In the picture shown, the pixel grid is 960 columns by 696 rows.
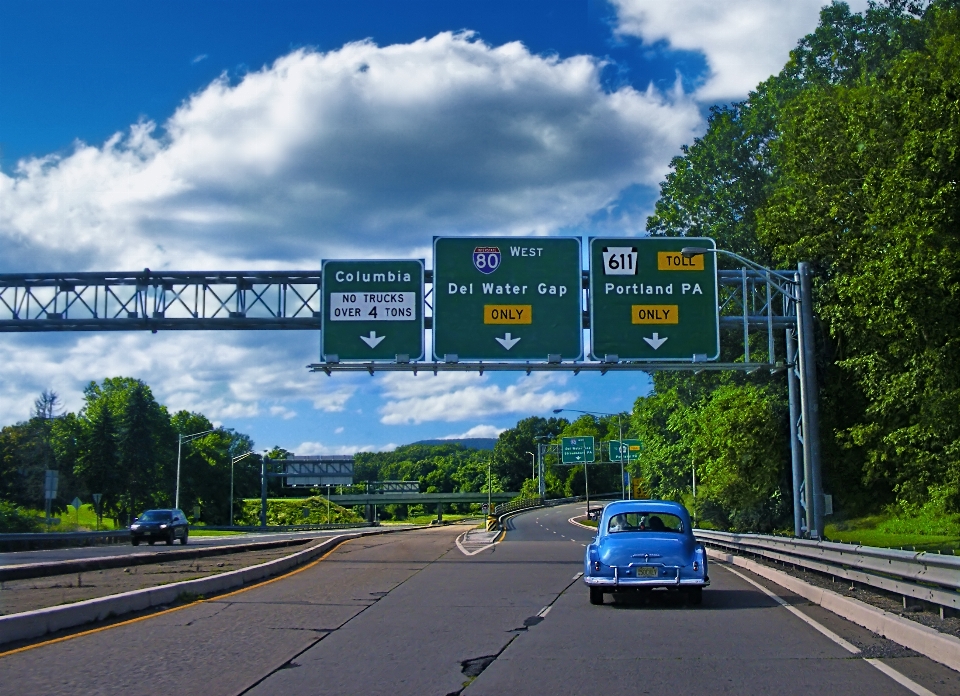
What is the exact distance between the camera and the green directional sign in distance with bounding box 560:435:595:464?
90.0 meters

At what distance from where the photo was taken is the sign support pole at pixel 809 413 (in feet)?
83.5

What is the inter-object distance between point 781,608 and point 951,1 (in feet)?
127

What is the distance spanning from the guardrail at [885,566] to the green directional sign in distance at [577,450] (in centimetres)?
6730

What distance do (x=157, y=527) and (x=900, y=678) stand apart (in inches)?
1401

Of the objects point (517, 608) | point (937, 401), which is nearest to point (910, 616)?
point (517, 608)

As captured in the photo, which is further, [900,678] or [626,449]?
[626,449]

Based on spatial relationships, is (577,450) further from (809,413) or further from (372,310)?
(809,413)

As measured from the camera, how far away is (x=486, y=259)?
28.6 meters

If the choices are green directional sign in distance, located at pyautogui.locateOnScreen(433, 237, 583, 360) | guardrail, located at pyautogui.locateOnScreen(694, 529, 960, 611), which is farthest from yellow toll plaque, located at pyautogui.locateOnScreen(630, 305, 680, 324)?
guardrail, located at pyautogui.locateOnScreen(694, 529, 960, 611)

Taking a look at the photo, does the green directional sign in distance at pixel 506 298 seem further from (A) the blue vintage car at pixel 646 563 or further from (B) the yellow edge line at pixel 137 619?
(A) the blue vintage car at pixel 646 563

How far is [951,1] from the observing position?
44.6m

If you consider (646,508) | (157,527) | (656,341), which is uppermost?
(656,341)

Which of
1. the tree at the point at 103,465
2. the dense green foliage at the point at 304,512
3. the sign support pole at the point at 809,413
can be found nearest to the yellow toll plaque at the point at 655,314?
the sign support pole at the point at 809,413

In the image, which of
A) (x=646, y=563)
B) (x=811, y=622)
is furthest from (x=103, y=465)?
(x=811, y=622)
